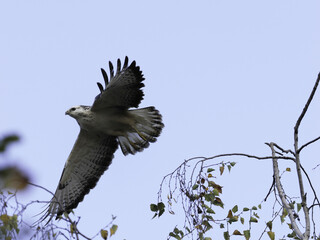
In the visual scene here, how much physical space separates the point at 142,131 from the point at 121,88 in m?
1.10

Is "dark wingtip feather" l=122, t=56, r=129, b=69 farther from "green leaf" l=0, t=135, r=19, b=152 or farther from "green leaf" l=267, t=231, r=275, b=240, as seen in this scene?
"green leaf" l=0, t=135, r=19, b=152

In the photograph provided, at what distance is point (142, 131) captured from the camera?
8281mm

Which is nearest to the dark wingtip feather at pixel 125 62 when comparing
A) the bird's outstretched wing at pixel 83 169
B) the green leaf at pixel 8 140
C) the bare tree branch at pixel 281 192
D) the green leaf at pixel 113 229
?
the bird's outstretched wing at pixel 83 169

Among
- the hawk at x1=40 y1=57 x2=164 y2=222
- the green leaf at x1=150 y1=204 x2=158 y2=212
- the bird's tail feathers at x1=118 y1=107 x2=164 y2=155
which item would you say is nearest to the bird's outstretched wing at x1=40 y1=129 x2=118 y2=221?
the hawk at x1=40 y1=57 x2=164 y2=222

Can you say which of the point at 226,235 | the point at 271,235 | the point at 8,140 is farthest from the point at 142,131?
the point at 8,140

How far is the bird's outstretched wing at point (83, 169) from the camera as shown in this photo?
8461 mm

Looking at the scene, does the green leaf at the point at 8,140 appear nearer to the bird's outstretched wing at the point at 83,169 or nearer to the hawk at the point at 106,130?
the hawk at the point at 106,130

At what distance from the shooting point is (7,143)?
4.01ft

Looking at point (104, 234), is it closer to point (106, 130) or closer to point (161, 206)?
point (161, 206)

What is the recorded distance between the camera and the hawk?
24.5 feet

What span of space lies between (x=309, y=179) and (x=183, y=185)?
1.05 metres

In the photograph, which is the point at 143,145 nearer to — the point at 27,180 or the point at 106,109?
the point at 106,109

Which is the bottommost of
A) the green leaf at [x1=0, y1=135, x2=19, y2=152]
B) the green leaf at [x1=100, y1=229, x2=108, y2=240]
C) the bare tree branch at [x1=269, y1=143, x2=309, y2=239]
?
the green leaf at [x1=0, y1=135, x2=19, y2=152]

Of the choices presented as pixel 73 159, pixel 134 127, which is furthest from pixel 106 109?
pixel 73 159
